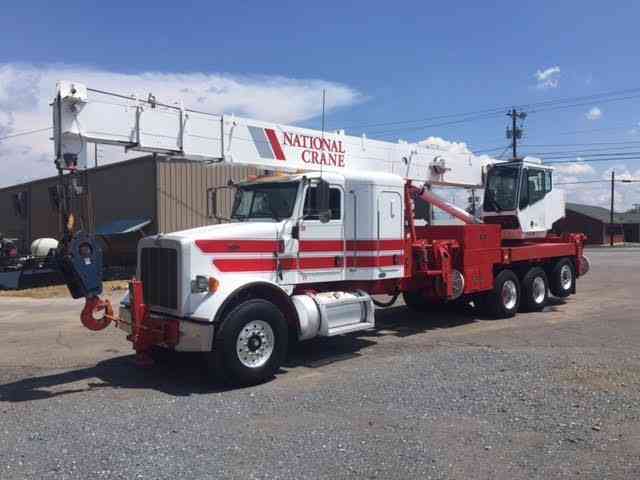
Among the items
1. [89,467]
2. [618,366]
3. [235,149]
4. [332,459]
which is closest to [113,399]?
[89,467]

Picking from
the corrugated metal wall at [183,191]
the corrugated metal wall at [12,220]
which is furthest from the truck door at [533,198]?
the corrugated metal wall at [12,220]

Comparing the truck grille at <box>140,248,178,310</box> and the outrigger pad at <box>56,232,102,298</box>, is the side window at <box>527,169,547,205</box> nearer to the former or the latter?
the truck grille at <box>140,248,178,310</box>

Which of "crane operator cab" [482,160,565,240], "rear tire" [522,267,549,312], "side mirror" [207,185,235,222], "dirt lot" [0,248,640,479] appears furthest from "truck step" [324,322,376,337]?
"crane operator cab" [482,160,565,240]

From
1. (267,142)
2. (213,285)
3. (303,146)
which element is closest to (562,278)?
(303,146)

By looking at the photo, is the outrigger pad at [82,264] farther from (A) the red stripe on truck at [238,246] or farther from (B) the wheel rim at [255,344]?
(B) the wheel rim at [255,344]

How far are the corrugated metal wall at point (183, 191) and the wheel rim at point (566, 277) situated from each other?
12.6 meters

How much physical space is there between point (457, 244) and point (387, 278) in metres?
2.22

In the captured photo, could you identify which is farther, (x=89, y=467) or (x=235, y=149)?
(x=235, y=149)

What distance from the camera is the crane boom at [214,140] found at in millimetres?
7977

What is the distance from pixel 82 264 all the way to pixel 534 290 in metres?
10.0

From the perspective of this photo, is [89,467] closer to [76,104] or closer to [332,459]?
[332,459]

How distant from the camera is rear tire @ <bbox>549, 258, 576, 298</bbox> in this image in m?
15.2

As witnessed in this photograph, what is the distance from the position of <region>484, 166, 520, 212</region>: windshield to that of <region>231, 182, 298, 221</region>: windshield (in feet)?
22.9

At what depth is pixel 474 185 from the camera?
14180 millimetres
